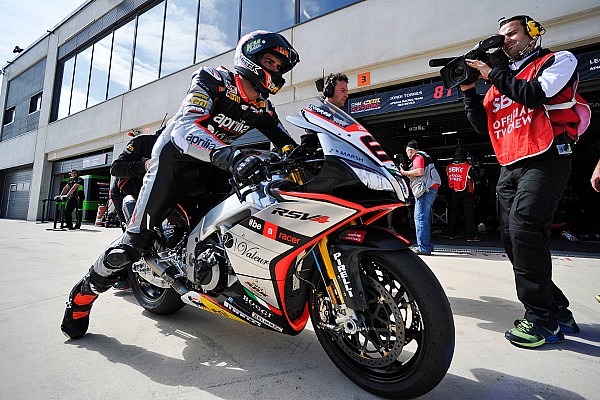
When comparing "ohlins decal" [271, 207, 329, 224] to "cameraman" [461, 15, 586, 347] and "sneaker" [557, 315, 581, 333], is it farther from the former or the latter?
"sneaker" [557, 315, 581, 333]

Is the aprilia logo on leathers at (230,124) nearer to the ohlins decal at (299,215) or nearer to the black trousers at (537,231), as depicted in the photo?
the ohlins decal at (299,215)

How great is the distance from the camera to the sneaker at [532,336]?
72.2 inches

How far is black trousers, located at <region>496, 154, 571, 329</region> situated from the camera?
73.5 inches

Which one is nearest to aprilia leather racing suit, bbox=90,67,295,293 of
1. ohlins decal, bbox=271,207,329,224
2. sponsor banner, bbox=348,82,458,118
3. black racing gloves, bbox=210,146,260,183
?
black racing gloves, bbox=210,146,260,183

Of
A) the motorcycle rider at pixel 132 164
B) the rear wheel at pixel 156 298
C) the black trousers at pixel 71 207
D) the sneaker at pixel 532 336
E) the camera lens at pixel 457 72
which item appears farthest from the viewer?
the black trousers at pixel 71 207

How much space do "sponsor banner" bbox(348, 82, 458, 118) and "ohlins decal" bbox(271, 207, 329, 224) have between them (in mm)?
6340

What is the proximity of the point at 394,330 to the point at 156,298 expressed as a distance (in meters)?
1.89

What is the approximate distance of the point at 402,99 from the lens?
7.39 m

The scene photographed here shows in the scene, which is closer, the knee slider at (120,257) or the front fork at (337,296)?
the front fork at (337,296)

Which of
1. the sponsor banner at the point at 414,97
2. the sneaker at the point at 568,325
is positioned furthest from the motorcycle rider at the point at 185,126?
the sponsor banner at the point at 414,97

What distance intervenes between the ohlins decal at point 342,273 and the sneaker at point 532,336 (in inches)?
48.8

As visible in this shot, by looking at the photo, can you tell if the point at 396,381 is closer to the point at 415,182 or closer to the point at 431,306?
the point at 431,306

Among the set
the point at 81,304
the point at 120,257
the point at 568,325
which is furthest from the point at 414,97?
the point at 81,304

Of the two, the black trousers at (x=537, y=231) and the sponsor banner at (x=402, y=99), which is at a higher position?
the sponsor banner at (x=402, y=99)
